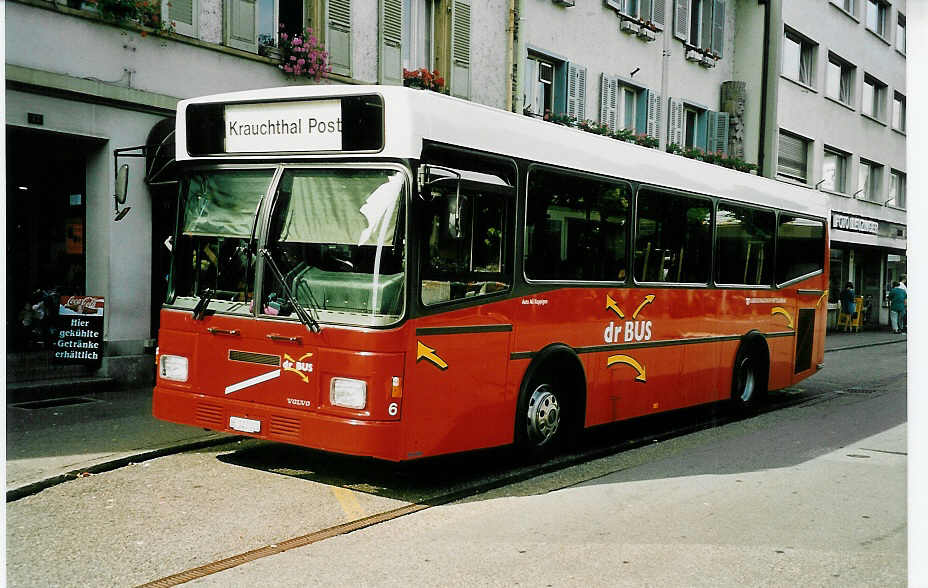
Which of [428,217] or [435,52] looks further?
[435,52]

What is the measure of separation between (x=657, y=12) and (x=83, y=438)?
1947 centimetres

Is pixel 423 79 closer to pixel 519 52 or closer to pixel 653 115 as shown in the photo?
pixel 519 52

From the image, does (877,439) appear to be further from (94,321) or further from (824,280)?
(94,321)

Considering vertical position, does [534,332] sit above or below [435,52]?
below

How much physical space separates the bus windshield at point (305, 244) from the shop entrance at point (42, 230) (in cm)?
564

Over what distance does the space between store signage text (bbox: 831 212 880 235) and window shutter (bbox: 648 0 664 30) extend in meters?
11.4

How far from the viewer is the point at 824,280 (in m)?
13.8

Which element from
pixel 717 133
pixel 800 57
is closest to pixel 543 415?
pixel 717 133

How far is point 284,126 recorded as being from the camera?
693 cm

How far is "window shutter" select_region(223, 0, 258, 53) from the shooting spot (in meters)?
13.3

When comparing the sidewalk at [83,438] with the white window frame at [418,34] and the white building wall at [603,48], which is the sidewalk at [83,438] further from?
the white building wall at [603,48]

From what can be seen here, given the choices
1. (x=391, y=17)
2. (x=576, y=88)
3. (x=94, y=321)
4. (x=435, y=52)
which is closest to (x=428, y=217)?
(x=94, y=321)

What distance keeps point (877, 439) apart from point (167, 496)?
751 cm

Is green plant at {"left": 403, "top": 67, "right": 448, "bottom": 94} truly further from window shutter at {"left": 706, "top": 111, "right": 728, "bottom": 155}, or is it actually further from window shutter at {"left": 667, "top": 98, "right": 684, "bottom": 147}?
window shutter at {"left": 706, "top": 111, "right": 728, "bottom": 155}
